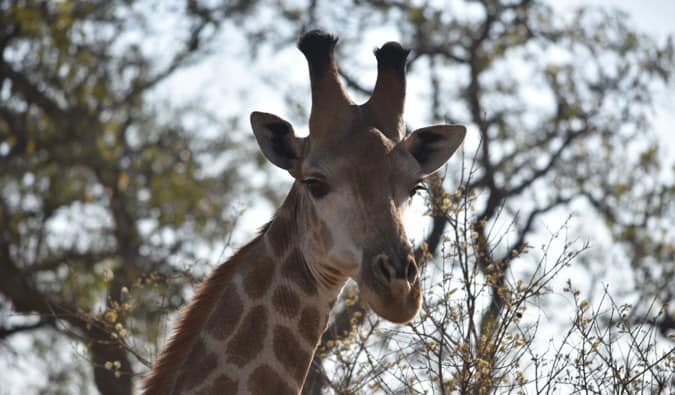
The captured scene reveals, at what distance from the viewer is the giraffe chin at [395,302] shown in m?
5.34

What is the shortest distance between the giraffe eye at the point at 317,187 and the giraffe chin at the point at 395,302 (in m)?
0.81

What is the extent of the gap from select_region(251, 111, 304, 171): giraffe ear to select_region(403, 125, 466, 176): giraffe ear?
2.33 feet

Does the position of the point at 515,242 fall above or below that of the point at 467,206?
above

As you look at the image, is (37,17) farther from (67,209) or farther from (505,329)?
(505,329)

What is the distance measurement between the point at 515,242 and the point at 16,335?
9338 mm

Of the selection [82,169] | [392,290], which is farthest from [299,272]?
[82,169]

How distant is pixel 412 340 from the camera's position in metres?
6.91

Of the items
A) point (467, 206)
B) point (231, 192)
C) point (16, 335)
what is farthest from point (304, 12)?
point (467, 206)

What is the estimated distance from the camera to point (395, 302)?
534 cm

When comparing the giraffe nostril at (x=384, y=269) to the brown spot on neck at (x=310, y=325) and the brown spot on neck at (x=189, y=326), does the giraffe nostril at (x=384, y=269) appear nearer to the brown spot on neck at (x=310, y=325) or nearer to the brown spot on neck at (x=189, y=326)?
the brown spot on neck at (x=310, y=325)

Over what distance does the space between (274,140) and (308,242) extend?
2.27 feet

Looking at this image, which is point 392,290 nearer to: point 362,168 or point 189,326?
point 362,168

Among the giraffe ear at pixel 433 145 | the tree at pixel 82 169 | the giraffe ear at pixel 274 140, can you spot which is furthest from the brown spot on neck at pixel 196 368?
the tree at pixel 82 169

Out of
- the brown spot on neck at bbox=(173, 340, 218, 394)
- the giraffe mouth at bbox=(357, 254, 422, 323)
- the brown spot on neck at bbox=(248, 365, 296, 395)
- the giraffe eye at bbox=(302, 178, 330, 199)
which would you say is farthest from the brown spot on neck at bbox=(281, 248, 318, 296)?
the giraffe mouth at bbox=(357, 254, 422, 323)
